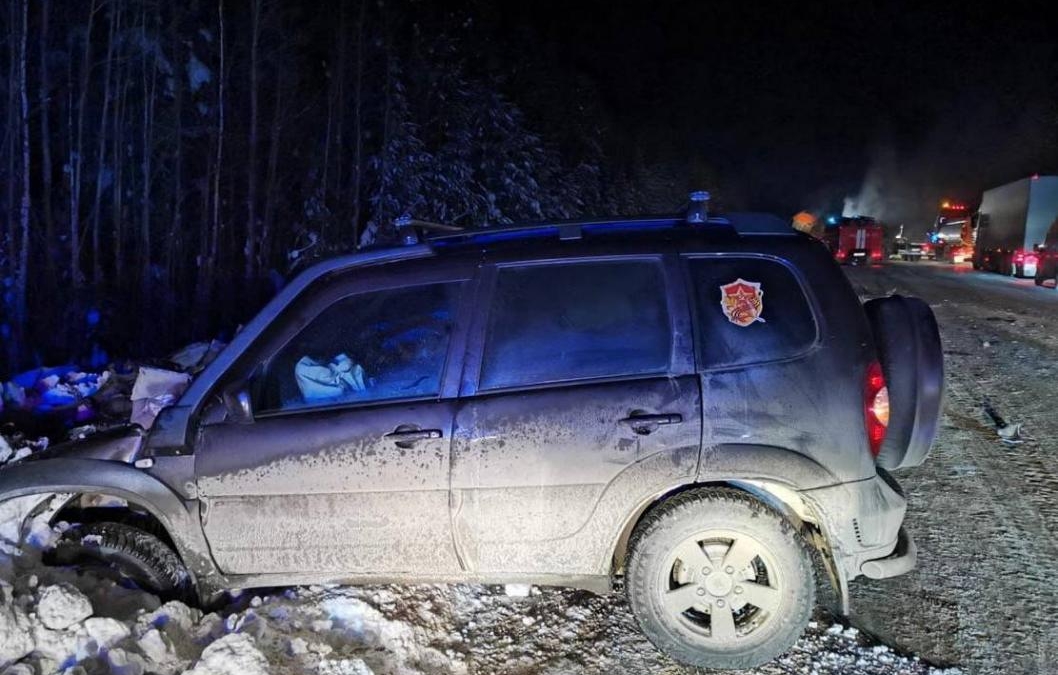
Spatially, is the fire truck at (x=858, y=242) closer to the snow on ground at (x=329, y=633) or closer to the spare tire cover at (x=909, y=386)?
the spare tire cover at (x=909, y=386)

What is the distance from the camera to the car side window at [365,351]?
3.30 m

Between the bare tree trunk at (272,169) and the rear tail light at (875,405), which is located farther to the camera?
the bare tree trunk at (272,169)

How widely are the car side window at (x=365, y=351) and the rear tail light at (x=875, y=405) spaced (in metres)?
1.83

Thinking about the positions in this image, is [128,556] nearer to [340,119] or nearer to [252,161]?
[252,161]

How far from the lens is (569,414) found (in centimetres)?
315

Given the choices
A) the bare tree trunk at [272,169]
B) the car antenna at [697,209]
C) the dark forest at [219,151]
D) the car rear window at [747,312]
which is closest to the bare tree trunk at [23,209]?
the dark forest at [219,151]

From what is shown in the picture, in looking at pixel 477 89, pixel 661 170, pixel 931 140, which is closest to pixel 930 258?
pixel 661 170

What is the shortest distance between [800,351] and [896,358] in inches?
21.5

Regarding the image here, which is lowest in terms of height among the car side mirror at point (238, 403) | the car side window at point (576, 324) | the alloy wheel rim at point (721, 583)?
the alloy wheel rim at point (721, 583)

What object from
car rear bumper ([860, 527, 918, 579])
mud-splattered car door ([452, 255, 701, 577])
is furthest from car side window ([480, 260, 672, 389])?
car rear bumper ([860, 527, 918, 579])

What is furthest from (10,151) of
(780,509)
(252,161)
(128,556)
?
(780,509)

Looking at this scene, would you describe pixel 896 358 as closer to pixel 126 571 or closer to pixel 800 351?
pixel 800 351

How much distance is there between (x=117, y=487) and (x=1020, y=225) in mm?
29246

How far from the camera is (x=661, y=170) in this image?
4531cm
